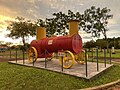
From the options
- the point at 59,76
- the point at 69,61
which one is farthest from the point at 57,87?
the point at 69,61

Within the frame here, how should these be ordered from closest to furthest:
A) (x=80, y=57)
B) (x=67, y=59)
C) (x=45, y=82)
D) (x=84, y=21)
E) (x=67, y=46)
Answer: (x=45, y=82)
(x=67, y=59)
(x=67, y=46)
(x=80, y=57)
(x=84, y=21)

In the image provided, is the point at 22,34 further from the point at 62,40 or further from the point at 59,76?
the point at 59,76

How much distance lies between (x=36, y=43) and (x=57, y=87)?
7.85 metres

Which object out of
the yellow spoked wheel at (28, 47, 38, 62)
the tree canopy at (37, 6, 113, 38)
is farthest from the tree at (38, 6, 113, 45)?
the yellow spoked wheel at (28, 47, 38, 62)

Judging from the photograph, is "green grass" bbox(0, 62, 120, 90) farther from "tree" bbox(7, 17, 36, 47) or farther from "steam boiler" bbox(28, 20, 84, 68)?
"tree" bbox(7, 17, 36, 47)

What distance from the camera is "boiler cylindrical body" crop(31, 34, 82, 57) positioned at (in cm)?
1124

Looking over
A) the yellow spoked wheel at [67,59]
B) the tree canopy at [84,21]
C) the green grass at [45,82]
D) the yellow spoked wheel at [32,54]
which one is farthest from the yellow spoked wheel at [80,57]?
the tree canopy at [84,21]

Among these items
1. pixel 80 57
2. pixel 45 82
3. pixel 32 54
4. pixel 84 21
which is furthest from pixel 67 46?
pixel 84 21

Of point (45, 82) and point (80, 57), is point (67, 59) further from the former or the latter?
point (45, 82)

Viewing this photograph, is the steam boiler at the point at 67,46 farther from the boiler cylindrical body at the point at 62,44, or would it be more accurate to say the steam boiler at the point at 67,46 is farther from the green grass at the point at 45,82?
the green grass at the point at 45,82

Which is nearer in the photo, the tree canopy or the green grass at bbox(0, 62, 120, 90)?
the green grass at bbox(0, 62, 120, 90)

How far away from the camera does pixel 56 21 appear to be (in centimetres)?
3888

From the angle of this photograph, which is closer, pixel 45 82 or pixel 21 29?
pixel 45 82

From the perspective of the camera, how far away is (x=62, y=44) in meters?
11.7
